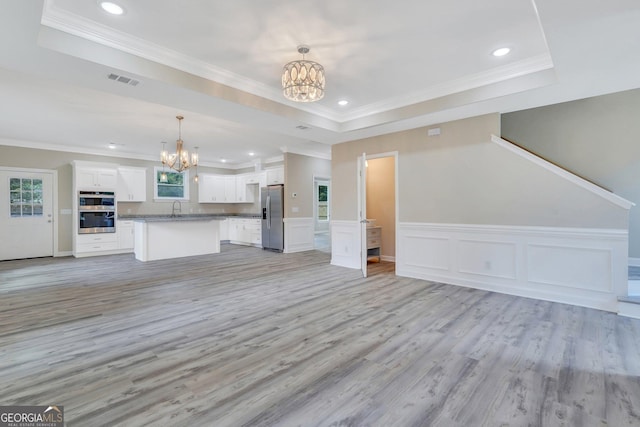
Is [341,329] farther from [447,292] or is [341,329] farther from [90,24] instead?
[90,24]

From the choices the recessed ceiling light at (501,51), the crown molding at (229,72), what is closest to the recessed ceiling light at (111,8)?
the crown molding at (229,72)

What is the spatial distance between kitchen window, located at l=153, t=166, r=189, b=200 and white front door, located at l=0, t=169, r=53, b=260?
8.08ft

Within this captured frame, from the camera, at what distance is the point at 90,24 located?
2.68 m

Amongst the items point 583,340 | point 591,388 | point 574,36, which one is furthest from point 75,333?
point 574,36

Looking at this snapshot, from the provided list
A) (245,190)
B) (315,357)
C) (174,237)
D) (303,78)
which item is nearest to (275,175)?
(245,190)

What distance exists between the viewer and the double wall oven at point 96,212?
7562 mm

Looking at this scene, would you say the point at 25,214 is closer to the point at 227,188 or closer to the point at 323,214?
the point at 227,188

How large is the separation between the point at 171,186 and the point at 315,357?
881 centimetres

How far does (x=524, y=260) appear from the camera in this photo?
13.6 ft

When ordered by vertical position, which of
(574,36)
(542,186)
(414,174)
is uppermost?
(574,36)

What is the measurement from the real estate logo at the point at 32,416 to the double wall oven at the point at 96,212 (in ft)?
23.2

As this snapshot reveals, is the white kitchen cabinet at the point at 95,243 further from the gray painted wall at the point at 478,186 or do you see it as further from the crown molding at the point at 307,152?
the gray painted wall at the point at 478,186

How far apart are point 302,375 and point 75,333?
2474mm

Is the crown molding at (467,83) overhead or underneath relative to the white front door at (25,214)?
overhead
